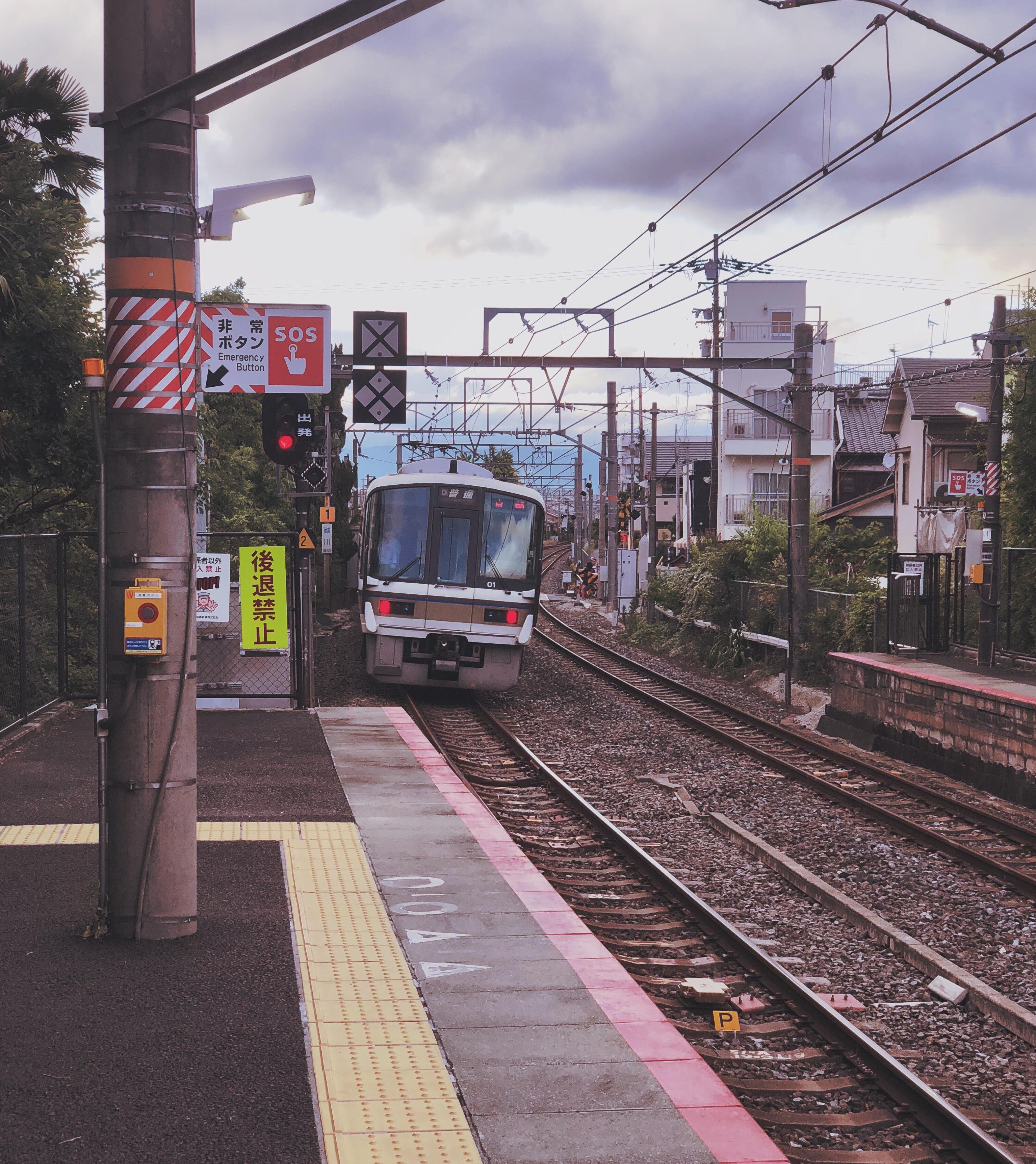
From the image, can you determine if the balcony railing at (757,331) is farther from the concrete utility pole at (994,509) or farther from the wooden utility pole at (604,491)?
the concrete utility pole at (994,509)

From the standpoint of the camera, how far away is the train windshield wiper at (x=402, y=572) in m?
17.9

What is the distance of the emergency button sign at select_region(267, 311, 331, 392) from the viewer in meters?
14.2

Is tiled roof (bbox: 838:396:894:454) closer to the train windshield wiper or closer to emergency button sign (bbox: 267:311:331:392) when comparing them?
the train windshield wiper

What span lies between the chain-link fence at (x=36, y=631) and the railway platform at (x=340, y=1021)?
372cm

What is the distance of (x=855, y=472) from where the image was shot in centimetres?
4719

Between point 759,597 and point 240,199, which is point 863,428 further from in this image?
point 240,199

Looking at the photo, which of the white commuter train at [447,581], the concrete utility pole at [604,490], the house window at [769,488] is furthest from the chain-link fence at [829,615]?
the house window at [769,488]

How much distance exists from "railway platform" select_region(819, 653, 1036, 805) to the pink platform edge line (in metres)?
6.09

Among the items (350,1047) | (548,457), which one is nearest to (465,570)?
(350,1047)

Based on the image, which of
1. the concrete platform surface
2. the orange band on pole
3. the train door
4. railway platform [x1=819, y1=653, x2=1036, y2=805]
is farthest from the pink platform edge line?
the train door

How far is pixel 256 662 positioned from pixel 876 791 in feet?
23.0

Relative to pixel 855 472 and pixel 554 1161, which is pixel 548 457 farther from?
pixel 554 1161

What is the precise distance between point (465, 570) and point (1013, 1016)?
12461 millimetres

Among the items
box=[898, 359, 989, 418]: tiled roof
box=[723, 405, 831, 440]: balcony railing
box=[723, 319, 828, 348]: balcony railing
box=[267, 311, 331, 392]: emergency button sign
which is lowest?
box=[267, 311, 331, 392]: emergency button sign
